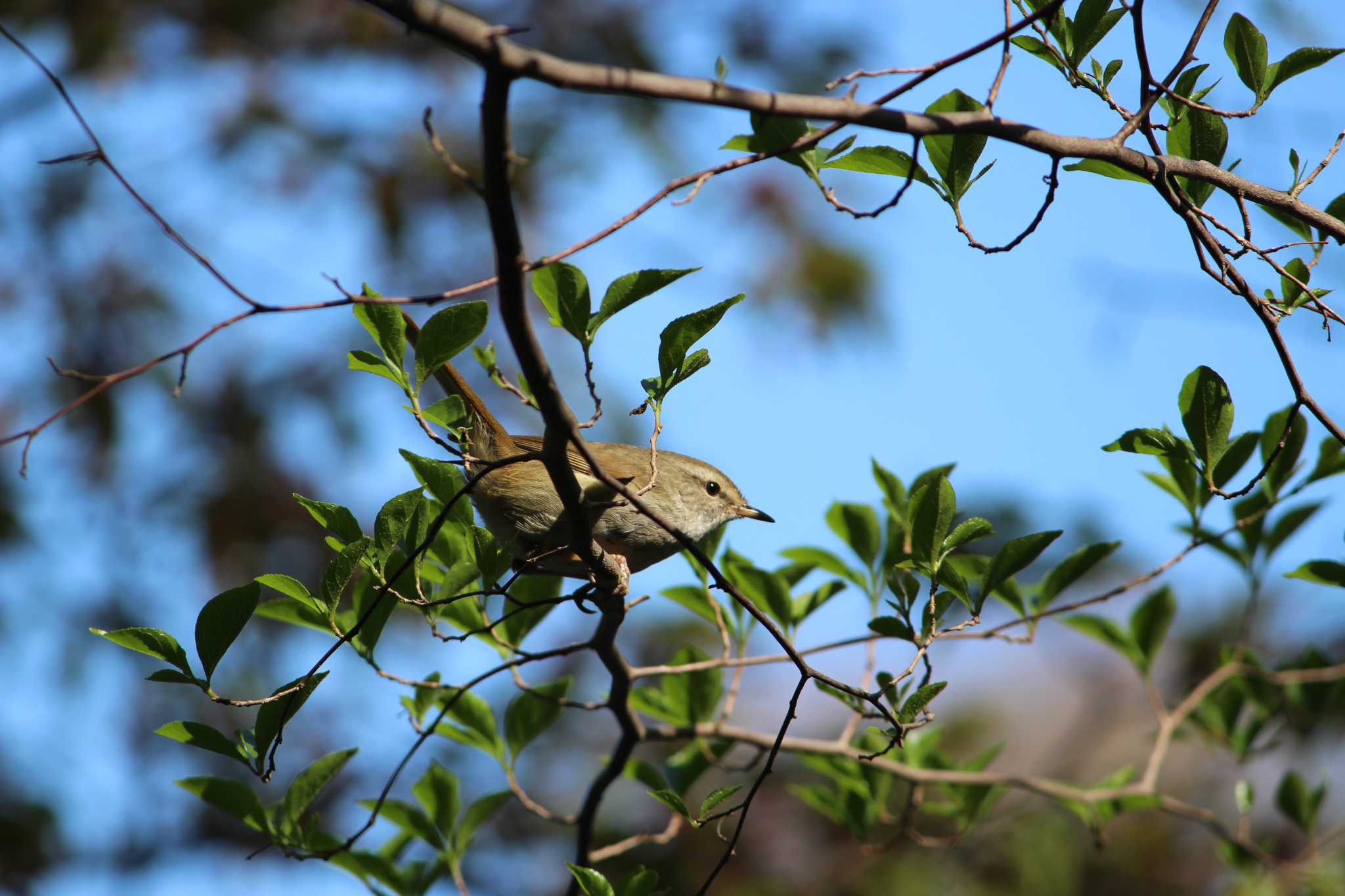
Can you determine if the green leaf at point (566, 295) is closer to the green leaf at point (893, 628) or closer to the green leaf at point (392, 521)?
the green leaf at point (392, 521)

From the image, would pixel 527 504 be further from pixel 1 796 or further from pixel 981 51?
pixel 1 796

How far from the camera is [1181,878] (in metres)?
4.75

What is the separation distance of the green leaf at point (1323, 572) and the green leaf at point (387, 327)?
2.04 metres

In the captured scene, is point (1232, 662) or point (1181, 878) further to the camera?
point (1181, 878)

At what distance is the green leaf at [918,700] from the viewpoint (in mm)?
1999

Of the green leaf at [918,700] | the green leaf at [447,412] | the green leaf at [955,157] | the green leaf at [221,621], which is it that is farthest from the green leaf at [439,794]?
the green leaf at [955,157]

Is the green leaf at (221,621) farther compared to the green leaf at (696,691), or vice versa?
the green leaf at (696,691)

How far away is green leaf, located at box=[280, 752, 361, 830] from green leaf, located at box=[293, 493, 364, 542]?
56cm

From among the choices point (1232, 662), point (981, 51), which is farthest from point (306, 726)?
point (981, 51)

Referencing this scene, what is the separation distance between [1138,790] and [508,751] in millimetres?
1674

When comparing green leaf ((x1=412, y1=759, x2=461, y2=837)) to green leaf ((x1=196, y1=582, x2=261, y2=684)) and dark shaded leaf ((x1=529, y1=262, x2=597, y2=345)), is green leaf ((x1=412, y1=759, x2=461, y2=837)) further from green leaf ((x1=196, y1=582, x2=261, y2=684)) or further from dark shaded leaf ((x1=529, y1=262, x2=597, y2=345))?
dark shaded leaf ((x1=529, y1=262, x2=597, y2=345))

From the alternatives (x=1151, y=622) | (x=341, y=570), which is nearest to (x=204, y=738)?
(x=341, y=570)

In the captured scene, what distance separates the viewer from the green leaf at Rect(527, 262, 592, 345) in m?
1.82

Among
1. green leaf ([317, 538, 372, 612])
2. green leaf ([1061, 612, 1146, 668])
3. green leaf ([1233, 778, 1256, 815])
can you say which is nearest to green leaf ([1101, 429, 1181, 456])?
green leaf ([1061, 612, 1146, 668])
